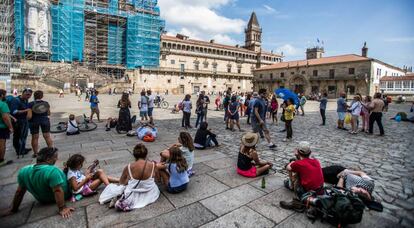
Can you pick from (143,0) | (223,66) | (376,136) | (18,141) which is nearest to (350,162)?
(376,136)

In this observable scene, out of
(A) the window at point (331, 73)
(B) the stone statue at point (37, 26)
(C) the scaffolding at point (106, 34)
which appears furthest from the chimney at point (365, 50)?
(B) the stone statue at point (37, 26)

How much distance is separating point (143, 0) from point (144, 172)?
159ft

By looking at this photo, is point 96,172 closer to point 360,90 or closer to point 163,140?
point 163,140

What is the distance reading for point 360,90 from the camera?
127 ft

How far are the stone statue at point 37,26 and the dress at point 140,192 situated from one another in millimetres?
41425

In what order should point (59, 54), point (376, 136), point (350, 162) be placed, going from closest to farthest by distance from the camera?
point (350, 162) → point (376, 136) → point (59, 54)

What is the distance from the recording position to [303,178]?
128 inches

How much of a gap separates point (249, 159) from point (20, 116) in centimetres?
559

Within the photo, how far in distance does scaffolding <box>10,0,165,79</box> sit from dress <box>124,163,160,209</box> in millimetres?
39952

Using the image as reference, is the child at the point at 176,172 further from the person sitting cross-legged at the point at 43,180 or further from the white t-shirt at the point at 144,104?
the white t-shirt at the point at 144,104

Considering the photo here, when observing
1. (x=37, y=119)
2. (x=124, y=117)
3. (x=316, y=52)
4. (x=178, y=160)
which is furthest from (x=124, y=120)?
(x=316, y=52)

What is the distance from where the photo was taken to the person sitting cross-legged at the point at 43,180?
281 centimetres

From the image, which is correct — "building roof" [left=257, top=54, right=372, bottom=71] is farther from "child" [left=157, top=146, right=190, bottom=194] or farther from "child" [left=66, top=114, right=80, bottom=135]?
"child" [left=157, top=146, right=190, bottom=194]

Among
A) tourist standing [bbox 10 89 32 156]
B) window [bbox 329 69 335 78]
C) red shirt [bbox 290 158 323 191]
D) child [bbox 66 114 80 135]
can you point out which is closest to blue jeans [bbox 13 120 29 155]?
tourist standing [bbox 10 89 32 156]
